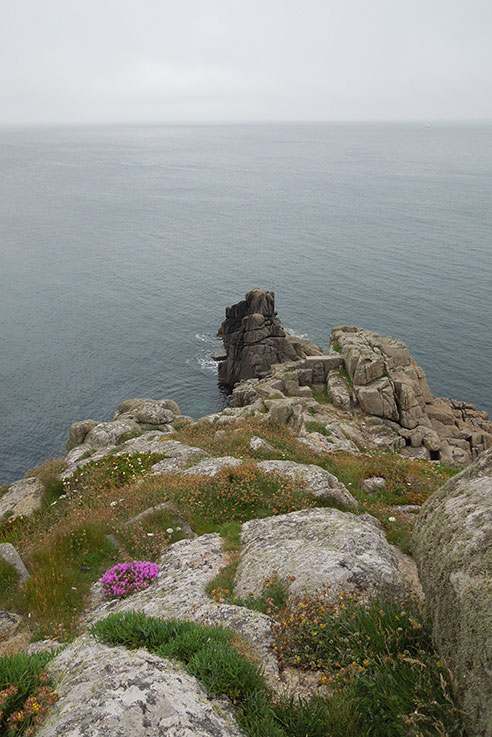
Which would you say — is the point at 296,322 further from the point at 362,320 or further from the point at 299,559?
the point at 299,559

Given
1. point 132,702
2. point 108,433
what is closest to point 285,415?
point 108,433

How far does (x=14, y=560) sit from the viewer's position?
48.0 feet

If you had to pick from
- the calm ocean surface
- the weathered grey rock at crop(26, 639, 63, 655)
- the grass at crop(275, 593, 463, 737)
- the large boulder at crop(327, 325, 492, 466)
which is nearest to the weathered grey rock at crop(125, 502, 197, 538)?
the weathered grey rock at crop(26, 639, 63, 655)

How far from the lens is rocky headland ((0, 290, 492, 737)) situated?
6773 millimetres

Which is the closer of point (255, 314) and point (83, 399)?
point (83, 399)

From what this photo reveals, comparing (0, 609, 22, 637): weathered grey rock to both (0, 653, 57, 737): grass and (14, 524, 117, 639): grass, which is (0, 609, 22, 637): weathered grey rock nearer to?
(14, 524, 117, 639): grass

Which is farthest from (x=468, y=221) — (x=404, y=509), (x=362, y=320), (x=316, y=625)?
(x=316, y=625)

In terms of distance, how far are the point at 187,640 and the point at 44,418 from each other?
58544 millimetres

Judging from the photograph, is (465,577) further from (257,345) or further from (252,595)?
(257,345)

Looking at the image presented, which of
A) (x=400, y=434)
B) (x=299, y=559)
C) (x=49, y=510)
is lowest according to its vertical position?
(x=400, y=434)

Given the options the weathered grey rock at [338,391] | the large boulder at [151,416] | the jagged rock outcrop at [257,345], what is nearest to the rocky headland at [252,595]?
the large boulder at [151,416]

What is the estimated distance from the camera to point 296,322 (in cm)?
8438

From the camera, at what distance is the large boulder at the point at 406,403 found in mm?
42688

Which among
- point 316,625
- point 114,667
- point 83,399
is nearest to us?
point 114,667
